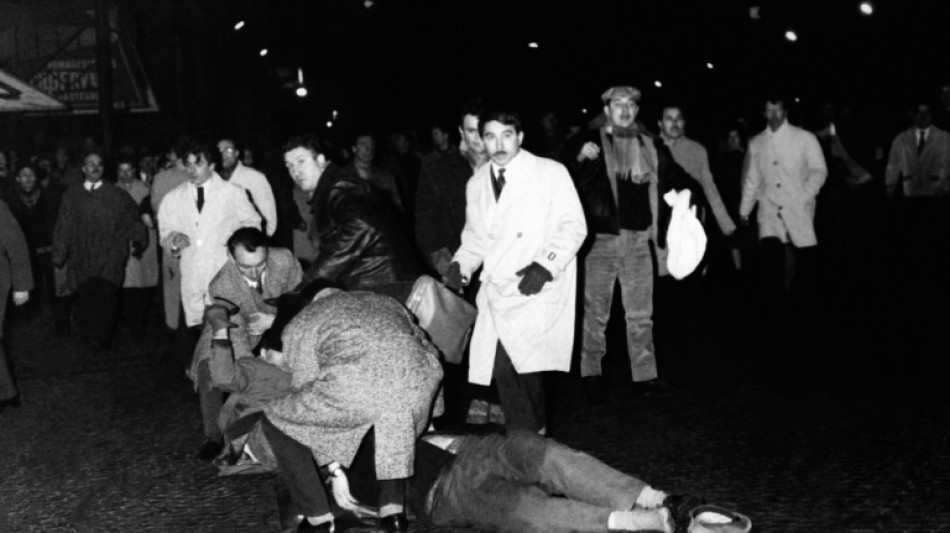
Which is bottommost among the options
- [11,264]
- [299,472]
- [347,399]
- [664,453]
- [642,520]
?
[664,453]

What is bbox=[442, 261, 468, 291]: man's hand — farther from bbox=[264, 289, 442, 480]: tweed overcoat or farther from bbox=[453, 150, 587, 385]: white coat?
bbox=[264, 289, 442, 480]: tweed overcoat

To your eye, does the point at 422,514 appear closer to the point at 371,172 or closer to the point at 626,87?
the point at 626,87

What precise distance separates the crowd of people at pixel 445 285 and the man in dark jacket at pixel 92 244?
0.02 meters

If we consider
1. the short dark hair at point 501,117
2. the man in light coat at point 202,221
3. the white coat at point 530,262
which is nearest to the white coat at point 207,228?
the man in light coat at point 202,221

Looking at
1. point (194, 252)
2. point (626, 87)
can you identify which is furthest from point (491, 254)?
point (194, 252)

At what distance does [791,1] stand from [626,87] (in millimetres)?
31969

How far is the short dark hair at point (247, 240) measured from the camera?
766cm

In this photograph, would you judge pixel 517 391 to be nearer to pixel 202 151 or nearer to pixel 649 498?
pixel 649 498

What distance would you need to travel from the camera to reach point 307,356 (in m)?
5.79

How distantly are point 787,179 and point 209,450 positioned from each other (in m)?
6.37

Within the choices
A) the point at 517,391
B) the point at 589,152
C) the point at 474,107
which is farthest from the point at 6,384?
the point at 589,152

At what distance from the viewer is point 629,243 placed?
9039mm

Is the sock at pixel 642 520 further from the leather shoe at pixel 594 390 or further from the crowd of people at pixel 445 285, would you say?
the leather shoe at pixel 594 390

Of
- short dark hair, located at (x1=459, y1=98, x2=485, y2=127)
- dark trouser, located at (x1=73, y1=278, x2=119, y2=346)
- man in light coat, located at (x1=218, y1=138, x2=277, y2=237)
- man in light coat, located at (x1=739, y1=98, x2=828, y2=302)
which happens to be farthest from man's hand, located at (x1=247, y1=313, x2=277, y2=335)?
man in light coat, located at (x1=739, y1=98, x2=828, y2=302)
